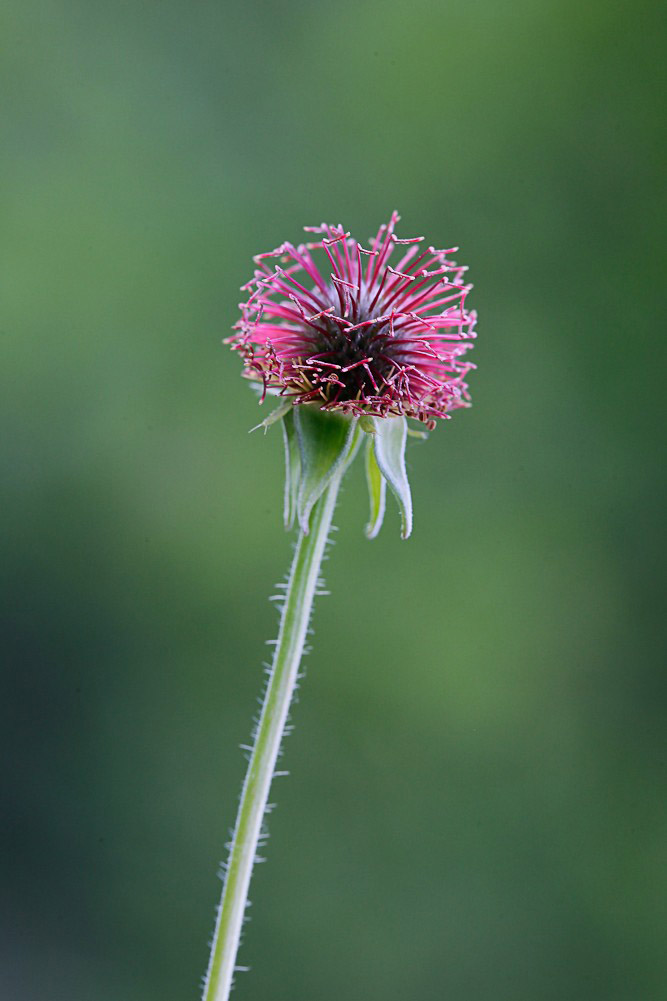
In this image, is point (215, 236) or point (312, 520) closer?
point (312, 520)

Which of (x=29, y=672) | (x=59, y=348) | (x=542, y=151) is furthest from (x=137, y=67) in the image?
(x=29, y=672)

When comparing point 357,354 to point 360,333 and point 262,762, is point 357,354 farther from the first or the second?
point 262,762

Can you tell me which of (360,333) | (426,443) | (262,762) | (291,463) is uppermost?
(426,443)

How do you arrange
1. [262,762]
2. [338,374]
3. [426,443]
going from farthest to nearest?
[426,443], [338,374], [262,762]

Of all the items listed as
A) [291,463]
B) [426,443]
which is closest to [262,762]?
[291,463]

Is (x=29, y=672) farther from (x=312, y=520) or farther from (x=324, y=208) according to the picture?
(x=312, y=520)

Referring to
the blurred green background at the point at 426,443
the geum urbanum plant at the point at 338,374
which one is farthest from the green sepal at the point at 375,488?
the blurred green background at the point at 426,443

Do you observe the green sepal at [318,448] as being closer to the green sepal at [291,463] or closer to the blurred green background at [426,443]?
the green sepal at [291,463]
